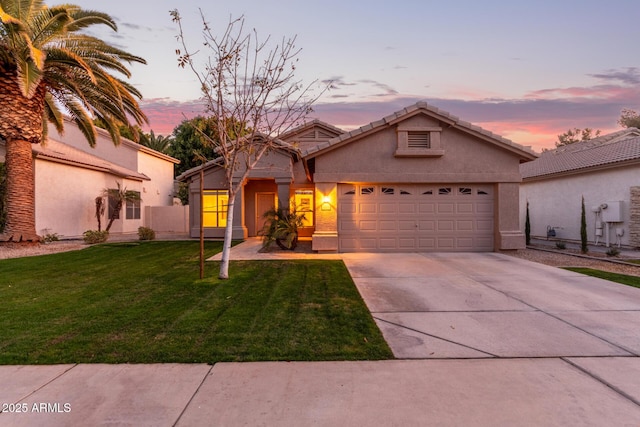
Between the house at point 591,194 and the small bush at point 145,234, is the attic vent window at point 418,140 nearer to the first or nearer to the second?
the house at point 591,194

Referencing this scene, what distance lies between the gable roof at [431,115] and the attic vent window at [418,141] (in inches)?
16.6

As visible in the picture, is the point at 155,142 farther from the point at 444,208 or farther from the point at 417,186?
the point at 444,208

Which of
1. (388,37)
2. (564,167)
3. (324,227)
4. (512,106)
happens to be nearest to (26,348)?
(324,227)

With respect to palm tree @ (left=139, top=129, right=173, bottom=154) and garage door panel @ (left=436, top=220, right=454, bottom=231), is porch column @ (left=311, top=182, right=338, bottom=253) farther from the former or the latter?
palm tree @ (left=139, top=129, right=173, bottom=154)

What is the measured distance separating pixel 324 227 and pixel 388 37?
7625 millimetres

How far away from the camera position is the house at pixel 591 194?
1361 centimetres

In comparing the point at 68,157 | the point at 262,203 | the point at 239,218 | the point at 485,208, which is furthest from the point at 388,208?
the point at 68,157

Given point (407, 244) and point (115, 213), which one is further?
point (115, 213)

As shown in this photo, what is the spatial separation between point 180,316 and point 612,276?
9.69 metres

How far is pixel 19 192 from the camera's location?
1232 cm

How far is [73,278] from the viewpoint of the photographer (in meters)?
8.31

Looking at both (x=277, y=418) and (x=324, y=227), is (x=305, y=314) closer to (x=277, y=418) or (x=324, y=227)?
(x=277, y=418)

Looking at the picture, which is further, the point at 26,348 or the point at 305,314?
the point at 305,314

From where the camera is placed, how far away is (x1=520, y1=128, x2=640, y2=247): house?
44.7ft
